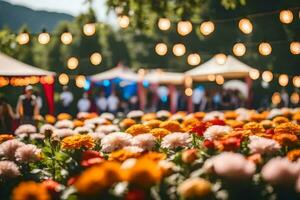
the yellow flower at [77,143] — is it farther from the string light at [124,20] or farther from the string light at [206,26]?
the string light at [206,26]

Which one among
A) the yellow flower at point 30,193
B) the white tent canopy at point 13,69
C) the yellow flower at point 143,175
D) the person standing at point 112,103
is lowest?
the person standing at point 112,103

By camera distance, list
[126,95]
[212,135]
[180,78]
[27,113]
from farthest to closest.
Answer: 1. [126,95]
2. [180,78]
3. [27,113]
4. [212,135]

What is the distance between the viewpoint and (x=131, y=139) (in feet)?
15.0

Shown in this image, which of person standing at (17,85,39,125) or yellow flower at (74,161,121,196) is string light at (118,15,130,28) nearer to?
person standing at (17,85,39,125)

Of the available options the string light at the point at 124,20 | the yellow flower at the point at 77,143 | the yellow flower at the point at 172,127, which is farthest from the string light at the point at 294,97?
the yellow flower at the point at 77,143

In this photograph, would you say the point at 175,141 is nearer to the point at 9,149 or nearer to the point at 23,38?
the point at 9,149

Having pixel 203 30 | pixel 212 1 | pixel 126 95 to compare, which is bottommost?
pixel 126 95

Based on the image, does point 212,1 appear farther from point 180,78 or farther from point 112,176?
point 112,176

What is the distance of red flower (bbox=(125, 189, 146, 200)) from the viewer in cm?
267

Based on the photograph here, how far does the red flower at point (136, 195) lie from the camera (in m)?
2.67

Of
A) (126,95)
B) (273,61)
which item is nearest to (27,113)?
(126,95)

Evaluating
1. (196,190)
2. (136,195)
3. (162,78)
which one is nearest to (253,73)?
(162,78)

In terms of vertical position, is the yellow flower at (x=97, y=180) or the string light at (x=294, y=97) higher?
the yellow flower at (x=97, y=180)

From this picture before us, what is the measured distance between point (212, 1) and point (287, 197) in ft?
124
